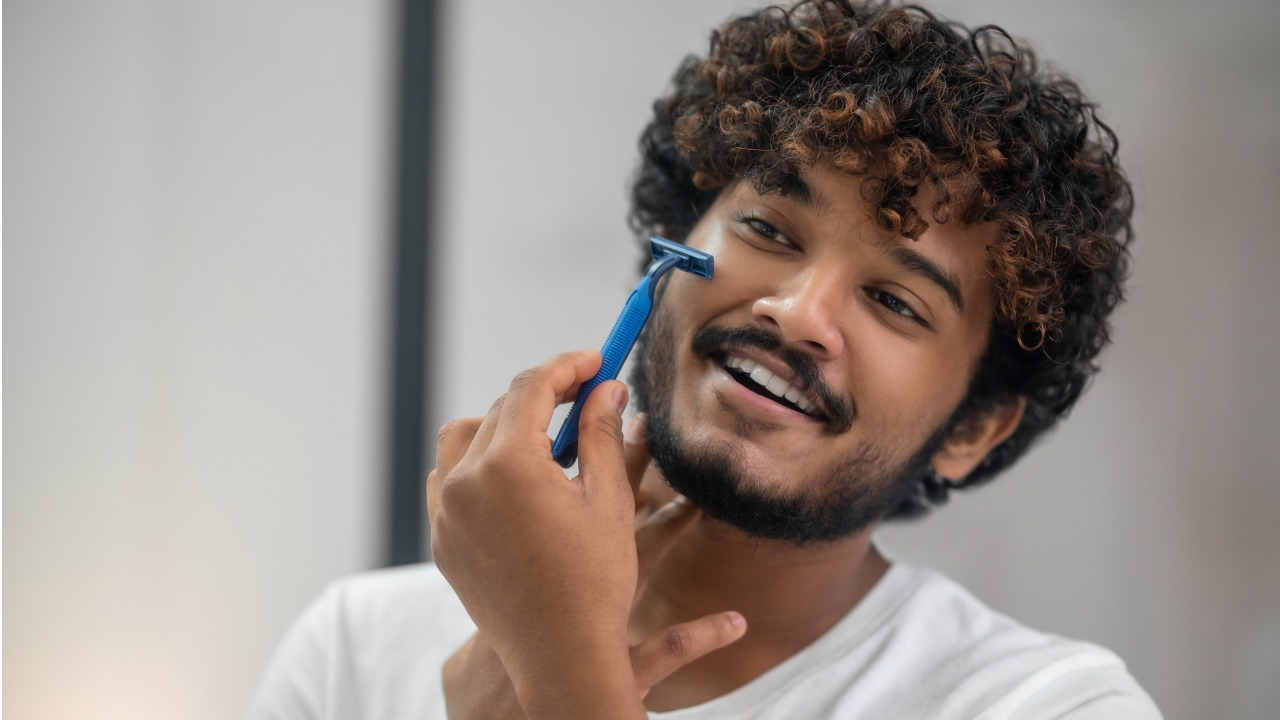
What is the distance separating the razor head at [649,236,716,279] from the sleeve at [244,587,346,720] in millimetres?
703

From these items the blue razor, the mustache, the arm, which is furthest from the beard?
the arm

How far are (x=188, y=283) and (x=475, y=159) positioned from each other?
591 millimetres

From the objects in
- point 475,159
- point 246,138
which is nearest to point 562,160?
point 475,159

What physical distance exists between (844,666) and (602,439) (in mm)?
477

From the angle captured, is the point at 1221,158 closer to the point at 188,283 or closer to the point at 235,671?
the point at 188,283

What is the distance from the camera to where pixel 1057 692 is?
1086 millimetres

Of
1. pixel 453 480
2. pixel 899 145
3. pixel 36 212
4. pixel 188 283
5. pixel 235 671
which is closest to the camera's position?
pixel 453 480

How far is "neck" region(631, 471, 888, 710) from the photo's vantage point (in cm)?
119

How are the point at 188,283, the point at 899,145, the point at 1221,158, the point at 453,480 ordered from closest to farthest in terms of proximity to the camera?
the point at 453,480
the point at 899,145
the point at 1221,158
the point at 188,283

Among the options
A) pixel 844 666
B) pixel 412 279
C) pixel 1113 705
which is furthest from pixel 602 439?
pixel 412 279

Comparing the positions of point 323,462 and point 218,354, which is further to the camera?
point 323,462

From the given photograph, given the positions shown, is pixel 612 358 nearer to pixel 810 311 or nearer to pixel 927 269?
pixel 810 311

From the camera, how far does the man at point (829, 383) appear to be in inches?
41.5

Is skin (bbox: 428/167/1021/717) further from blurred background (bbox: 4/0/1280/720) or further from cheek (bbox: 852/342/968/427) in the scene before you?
blurred background (bbox: 4/0/1280/720)
